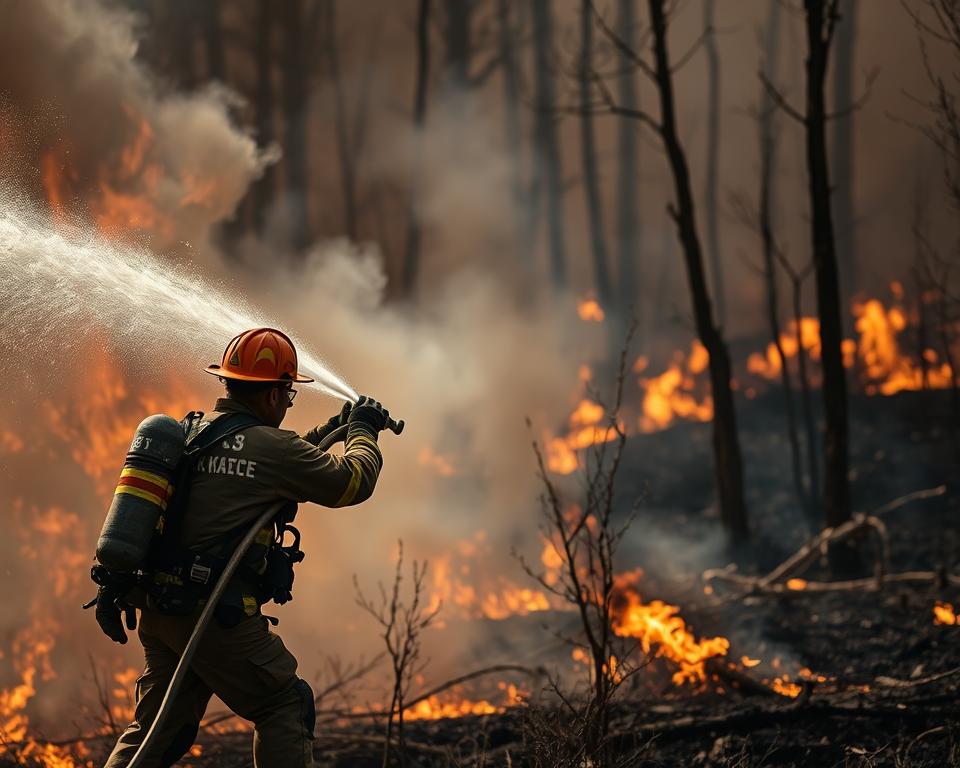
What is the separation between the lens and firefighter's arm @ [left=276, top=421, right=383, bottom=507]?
363 centimetres

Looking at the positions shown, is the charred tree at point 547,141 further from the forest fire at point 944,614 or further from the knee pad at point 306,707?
the knee pad at point 306,707

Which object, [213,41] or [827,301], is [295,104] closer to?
[213,41]

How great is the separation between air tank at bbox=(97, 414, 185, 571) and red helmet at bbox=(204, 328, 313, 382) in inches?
12.5

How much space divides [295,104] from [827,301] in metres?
13.8

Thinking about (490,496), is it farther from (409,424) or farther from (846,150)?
(846,150)

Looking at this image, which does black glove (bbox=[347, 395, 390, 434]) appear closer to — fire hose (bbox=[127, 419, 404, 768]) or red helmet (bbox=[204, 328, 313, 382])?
red helmet (bbox=[204, 328, 313, 382])

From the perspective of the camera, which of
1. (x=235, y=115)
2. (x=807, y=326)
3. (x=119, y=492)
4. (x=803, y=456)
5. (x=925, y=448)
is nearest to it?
(x=119, y=492)

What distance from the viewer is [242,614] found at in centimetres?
354

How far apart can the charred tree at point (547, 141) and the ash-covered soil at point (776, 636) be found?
290 inches

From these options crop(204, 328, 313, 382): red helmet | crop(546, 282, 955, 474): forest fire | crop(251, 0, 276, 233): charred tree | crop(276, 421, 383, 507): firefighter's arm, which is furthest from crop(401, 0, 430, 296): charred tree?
crop(276, 421, 383, 507): firefighter's arm

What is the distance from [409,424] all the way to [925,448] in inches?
286

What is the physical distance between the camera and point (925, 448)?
44.4 feet

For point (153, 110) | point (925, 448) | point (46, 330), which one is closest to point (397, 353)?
point (153, 110)

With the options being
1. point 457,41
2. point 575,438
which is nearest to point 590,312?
point 575,438
